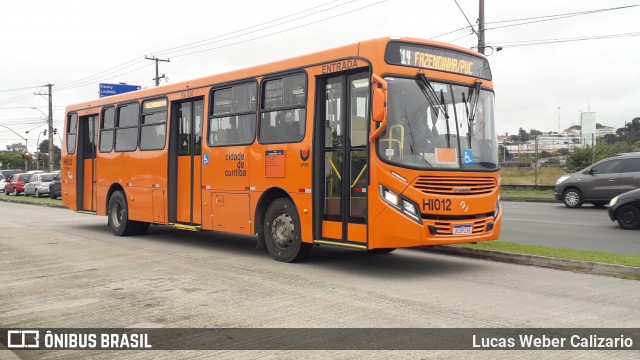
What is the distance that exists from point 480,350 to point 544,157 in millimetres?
27650

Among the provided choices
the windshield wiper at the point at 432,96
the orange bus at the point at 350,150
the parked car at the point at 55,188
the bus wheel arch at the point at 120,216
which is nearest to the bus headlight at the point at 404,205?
the orange bus at the point at 350,150

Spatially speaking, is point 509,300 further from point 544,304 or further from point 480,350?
point 480,350

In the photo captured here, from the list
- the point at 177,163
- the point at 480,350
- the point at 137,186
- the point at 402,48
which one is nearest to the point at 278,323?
the point at 480,350

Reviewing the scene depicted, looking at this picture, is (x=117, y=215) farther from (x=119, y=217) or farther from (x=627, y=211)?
(x=627, y=211)

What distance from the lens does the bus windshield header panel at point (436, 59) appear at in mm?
8539

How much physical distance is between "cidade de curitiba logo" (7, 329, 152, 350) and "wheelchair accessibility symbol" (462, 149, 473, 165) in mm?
5161

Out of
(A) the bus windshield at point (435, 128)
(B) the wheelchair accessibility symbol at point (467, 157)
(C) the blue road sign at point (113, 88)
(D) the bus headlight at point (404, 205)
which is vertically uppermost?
(C) the blue road sign at point (113, 88)

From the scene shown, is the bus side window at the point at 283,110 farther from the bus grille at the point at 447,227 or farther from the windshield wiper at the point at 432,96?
the bus grille at the point at 447,227

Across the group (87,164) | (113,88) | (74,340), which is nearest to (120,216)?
(87,164)

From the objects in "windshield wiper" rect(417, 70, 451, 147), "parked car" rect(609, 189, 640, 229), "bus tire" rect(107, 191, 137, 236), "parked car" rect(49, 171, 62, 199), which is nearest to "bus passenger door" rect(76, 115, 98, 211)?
"bus tire" rect(107, 191, 137, 236)

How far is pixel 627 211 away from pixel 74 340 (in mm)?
13725

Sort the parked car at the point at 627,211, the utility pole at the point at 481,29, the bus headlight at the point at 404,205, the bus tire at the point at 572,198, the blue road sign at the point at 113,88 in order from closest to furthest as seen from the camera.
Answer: the bus headlight at the point at 404,205, the parked car at the point at 627,211, the bus tire at the point at 572,198, the utility pole at the point at 481,29, the blue road sign at the point at 113,88

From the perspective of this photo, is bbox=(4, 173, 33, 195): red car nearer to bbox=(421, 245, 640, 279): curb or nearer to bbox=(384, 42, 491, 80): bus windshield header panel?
bbox=(421, 245, 640, 279): curb

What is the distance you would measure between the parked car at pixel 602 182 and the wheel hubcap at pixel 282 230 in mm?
14405
